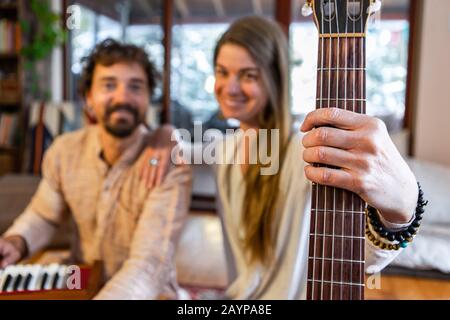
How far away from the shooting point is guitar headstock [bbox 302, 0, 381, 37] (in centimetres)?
47

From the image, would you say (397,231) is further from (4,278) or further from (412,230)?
(4,278)

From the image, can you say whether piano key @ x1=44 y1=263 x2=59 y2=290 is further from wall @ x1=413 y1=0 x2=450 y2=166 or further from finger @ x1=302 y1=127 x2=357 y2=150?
→ wall @ x1=413 y1=0 x2=450 y2=166

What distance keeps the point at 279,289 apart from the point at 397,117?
264cm

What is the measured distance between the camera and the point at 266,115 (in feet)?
3.32

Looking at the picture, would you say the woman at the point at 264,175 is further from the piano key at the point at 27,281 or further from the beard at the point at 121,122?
the piano key at the point at 27,281

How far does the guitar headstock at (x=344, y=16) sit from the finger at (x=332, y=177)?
13 cm

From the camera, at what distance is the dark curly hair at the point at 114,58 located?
1116 millimetres

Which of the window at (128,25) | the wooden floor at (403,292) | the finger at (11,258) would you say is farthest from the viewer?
the window at (128,25)

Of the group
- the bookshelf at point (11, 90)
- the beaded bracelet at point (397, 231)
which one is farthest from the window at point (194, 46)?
the beaded bracelet at point (397, 231)

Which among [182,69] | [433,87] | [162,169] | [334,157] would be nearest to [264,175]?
[162,169]

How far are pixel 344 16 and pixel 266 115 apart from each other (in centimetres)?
54

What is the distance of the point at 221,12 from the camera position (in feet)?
11.8
